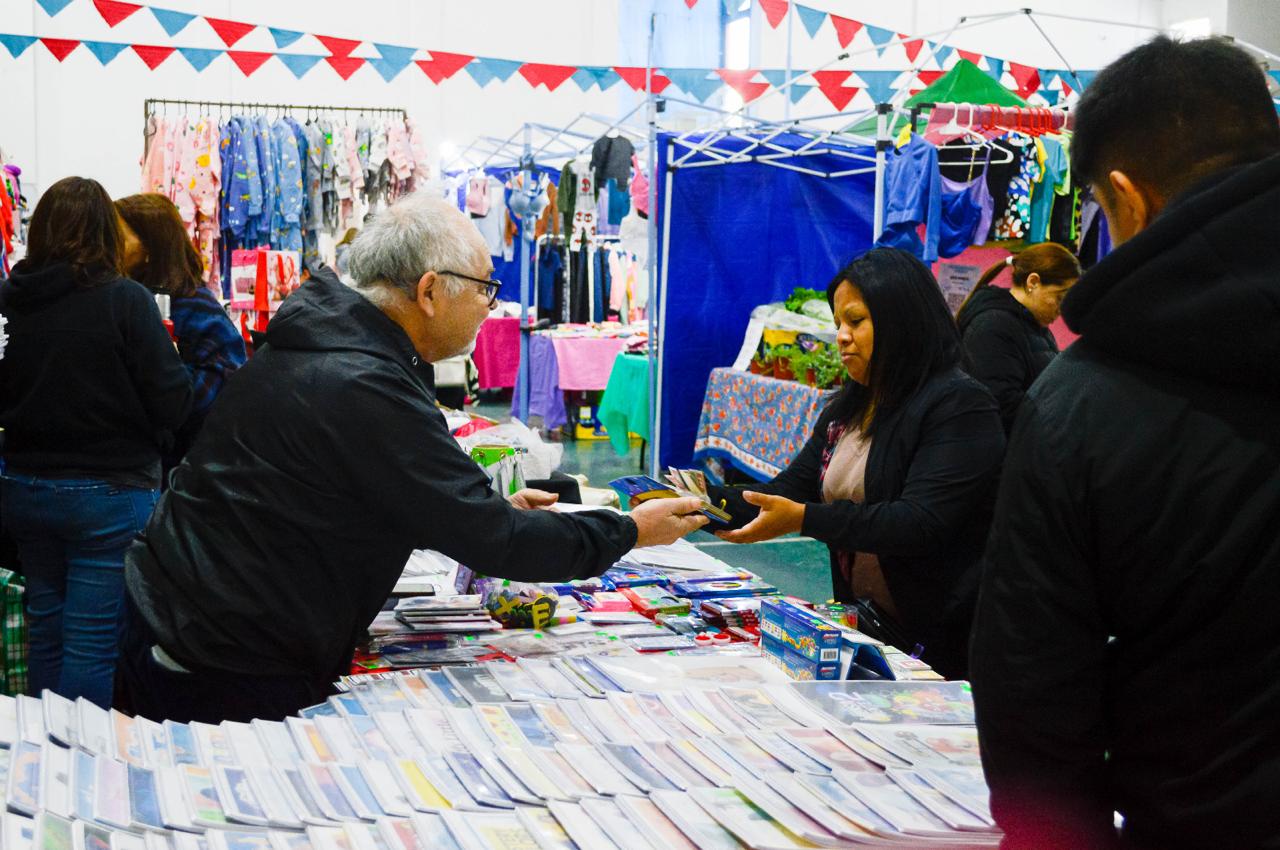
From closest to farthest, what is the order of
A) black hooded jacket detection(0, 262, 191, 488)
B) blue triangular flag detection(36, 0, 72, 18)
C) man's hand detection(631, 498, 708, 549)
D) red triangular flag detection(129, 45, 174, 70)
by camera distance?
man's hand detection(631, 498, 708, 549) → black hooded jacket detection(0, 262, 191, 488) → red triangular flag detection(129, 45, 174, 70) → blue triangular flag detection(36, 0, 72, 18)

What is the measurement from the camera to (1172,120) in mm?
1147

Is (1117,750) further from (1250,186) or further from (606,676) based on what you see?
(606,676)

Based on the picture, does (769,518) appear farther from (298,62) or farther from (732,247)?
(298,62)

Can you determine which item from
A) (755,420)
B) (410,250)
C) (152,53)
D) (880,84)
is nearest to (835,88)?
(880,84)

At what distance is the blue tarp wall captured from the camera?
820cm

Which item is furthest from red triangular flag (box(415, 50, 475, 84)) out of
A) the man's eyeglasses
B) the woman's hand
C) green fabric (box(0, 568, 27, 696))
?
the man's eyeglasses

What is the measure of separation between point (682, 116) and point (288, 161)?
10.0ft

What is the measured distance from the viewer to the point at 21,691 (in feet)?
11.8

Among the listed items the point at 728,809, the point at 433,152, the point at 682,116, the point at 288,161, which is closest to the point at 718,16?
the point at 433,152

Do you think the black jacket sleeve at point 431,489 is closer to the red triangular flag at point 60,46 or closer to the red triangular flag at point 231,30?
the red triangular flag at point 231,30

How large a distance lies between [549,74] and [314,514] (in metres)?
9.15

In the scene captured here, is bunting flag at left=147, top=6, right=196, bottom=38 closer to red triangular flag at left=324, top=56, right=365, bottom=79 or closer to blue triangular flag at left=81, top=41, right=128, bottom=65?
blue triangular flag at left=81, top=41, right=128, bottom=65

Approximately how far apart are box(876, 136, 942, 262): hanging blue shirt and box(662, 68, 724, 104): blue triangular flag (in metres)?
4.47

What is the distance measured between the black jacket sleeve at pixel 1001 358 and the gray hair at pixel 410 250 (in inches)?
114
